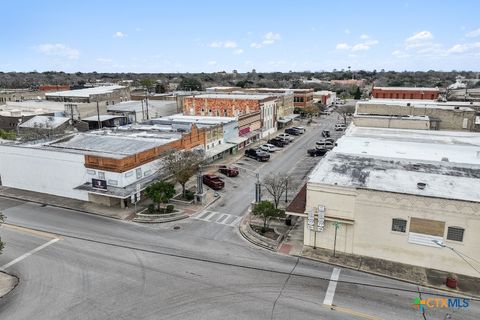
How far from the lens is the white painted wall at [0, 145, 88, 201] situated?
36.4 m

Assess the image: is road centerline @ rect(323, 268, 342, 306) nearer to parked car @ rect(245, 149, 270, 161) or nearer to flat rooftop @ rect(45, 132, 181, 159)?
flat rooftop @ rect(45, 132, 181, 159)

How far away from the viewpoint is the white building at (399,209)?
23.2m

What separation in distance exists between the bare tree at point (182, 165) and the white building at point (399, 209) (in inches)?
525

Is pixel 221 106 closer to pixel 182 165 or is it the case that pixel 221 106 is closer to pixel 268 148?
pixel 268 148

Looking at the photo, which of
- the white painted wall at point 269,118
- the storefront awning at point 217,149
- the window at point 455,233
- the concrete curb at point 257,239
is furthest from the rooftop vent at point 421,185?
the white painted wall at point 269,118

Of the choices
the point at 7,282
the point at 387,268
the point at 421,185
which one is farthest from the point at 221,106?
the point at 7,282

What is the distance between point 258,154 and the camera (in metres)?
54.0

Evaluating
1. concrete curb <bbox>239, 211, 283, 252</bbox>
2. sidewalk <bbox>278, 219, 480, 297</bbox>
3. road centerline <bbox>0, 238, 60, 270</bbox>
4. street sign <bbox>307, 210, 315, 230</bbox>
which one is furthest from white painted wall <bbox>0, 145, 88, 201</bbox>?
street sign <bbox>307, 210, 315, 230</bbox>

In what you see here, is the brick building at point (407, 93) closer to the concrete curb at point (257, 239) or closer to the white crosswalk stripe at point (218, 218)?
the white crosswalk stripe at point (218, 218)

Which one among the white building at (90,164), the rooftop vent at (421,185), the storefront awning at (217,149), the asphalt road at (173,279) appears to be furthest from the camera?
the storefront awning at (217,149)

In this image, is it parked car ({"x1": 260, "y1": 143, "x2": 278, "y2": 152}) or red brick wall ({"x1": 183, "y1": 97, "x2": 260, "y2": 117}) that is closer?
parked car ({"x1": 260, "y1": 143, "x2": 278, "y2": 152})

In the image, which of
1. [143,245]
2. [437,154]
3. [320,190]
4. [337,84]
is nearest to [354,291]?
[320,190]

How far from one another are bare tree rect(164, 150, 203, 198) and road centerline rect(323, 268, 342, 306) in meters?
17.7

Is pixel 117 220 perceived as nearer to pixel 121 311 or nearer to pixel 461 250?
pixel 121 311
